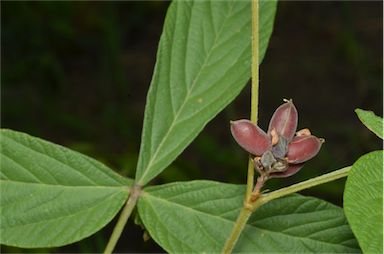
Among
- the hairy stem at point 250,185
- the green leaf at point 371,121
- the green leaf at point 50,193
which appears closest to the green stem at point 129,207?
the green leaf at point 50,193

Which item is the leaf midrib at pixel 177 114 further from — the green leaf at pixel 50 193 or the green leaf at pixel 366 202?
the green leaf at pixel 366 202

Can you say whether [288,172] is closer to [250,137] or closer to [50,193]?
[250,137]

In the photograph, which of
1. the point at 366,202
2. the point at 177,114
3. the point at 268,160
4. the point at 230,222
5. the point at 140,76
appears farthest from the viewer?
the point at 140,76

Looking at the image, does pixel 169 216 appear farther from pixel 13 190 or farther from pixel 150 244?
pixel 150 244

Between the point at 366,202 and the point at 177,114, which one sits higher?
the point at 177,114

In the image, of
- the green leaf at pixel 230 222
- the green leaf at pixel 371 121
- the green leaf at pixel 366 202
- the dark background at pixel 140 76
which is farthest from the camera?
the dark background at pixel 140 76

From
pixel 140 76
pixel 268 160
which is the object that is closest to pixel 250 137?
pixel 268 160

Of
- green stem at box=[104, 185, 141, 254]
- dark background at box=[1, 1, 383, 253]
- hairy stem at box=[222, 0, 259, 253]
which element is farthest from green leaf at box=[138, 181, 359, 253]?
dark background at box=[1, 1, 383, 253]
